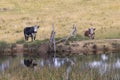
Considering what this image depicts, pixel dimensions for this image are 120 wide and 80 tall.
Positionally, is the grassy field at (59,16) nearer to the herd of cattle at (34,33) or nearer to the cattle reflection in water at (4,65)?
the herd of cattle at (34,33)

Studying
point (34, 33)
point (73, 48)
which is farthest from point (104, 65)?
point (34, 33)

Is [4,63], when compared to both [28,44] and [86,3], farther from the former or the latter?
[86,3]

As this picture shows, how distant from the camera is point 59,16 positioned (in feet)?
186

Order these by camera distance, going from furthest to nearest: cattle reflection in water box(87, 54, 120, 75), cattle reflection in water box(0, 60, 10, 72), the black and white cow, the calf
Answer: the black and white cow < the calf < cattle reflection in water box(0, 60, 10, 72) < cattle reflection in water box(87, 54, 120, 75)

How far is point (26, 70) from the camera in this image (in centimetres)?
2573

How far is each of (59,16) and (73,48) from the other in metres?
20.0

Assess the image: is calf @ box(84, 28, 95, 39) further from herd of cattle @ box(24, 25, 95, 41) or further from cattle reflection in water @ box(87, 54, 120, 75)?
cattle reflection in water @ box(87, 54, 120, 75)

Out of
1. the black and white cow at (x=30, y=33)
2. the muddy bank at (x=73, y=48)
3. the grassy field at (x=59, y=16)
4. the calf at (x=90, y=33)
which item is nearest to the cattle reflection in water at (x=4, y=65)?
the muddy bank at (x=73, y=48)

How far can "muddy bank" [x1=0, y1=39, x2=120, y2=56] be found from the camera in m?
36.8

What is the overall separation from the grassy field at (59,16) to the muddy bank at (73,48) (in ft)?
13.0

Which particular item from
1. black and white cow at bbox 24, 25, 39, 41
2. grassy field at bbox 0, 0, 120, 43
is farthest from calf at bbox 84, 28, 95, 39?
black and white cow at bbox 24, 25, 39, 41

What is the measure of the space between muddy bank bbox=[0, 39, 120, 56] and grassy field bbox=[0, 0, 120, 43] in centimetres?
396

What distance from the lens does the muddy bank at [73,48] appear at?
36.8 meters

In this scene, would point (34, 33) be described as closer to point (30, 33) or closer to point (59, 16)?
point (30, 33)
